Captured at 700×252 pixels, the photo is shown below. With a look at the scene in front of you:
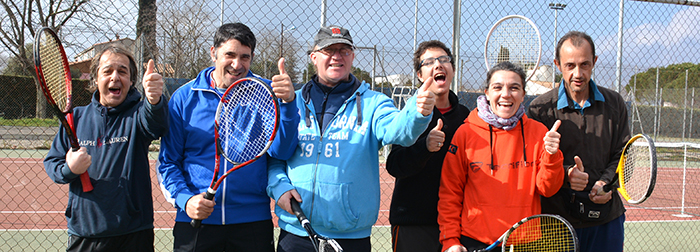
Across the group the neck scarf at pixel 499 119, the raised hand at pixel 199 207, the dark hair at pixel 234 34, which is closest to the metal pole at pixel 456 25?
the neck scarf at pixel 499 119

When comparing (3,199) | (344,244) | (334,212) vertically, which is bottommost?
(3,199)

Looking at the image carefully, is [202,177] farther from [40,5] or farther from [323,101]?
[40,5]

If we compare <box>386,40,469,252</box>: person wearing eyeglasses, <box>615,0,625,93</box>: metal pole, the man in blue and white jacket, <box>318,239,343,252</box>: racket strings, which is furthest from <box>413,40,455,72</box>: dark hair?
<box>615,0,625,93</box>: metal pole

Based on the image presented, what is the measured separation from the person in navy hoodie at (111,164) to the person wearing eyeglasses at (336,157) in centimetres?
76

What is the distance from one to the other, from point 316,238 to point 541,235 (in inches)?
46.6

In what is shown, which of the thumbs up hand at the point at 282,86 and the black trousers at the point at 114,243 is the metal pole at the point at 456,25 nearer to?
the thumbs up hand at the point at 282,86

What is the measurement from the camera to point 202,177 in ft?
8.16

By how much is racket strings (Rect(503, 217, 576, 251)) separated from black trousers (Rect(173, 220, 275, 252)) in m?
1.36

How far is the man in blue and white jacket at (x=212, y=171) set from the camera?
2.47 m

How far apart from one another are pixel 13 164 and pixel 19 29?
21.2 feet

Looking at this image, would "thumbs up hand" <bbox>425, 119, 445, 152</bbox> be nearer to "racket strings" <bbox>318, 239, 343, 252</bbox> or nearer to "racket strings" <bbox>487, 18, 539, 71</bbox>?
"racket strings" <bbox>318, 239, 343, 252</bbox>

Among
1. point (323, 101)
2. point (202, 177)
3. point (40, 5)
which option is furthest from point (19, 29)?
point (323, 101)

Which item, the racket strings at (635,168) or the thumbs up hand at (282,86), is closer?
the thumbs up hand at (282,86)

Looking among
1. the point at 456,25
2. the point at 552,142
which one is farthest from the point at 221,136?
the point at 456,25
